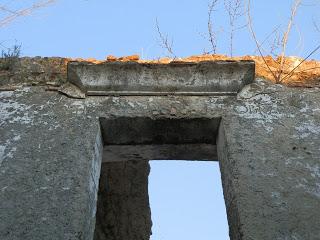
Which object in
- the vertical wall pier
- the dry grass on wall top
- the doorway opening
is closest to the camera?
the doorway opening

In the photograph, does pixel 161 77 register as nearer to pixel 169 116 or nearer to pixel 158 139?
pixel 169 116

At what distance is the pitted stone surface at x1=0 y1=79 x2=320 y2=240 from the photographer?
273cm

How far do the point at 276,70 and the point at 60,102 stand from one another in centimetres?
179

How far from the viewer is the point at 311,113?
11.2 feet

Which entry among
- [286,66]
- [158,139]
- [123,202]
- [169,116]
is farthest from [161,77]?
[123,202]

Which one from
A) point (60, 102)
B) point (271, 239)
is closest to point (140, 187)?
point (60, 102)

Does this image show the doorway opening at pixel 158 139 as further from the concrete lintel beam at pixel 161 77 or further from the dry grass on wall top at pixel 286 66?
the dry grass on wall top at pixel 286 66

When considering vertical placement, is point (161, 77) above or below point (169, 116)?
above

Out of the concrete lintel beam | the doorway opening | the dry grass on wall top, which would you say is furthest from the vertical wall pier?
the concrete lintel beam

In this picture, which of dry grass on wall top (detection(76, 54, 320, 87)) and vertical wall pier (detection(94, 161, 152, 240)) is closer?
dry grass on wall top (detection(76, 54, 320, 87))

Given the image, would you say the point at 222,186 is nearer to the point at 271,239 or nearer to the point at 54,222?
the point at 271,239

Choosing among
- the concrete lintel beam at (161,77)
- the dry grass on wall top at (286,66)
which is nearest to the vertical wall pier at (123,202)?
the dry grass on wall top at (286,66)

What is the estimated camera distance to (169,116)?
3393 mm

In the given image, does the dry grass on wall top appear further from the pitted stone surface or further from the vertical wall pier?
the vertical wall pier
